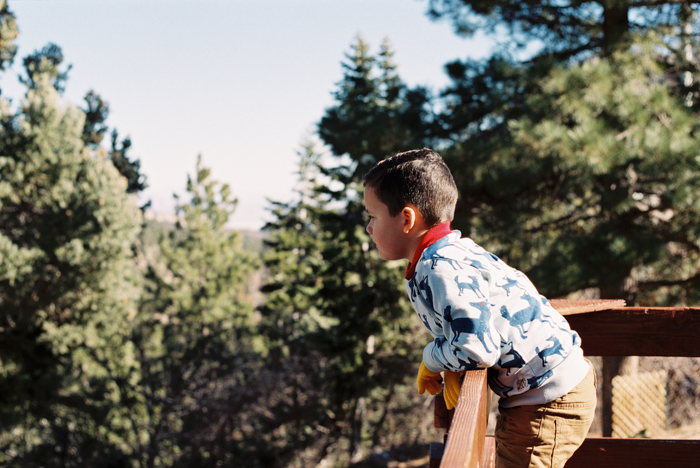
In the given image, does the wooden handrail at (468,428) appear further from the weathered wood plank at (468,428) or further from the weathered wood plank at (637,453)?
the weathered wood plank at (637,453)

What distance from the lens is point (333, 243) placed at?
14758mm

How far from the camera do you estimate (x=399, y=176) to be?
1.49 m

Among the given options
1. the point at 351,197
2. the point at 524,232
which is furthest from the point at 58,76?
the point at 524,232

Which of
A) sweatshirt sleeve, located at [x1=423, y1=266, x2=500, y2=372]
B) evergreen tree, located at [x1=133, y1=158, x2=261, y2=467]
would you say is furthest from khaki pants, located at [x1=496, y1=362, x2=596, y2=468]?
evergreen tree, located at [x1=133, y1=158, x2=261, y2=467]

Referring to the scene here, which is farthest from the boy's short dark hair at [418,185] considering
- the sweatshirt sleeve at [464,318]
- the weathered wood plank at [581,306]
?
the weathered wood plank at [581,306]

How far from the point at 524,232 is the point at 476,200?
885mm

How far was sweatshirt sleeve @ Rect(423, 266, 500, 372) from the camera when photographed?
48.3 inches

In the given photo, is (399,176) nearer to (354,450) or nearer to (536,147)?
(536,147)

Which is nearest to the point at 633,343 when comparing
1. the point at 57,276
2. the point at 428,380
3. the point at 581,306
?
the point at 581,306

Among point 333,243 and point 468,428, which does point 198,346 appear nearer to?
point 333,243

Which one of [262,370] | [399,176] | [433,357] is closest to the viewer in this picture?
[433,357]

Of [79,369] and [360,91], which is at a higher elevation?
[360,91]

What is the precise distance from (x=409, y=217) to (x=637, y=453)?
1257 mm

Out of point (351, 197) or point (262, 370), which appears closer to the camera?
point (351, 197)
